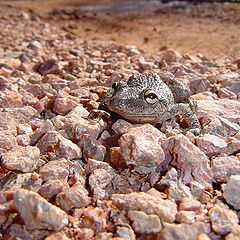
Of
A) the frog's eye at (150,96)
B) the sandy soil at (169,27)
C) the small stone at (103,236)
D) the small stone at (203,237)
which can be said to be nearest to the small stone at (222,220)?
the small stone at (203,237)

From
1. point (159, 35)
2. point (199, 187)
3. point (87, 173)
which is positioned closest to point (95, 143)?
point (87, 173)

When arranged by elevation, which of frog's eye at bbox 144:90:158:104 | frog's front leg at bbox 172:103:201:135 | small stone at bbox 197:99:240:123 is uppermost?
frog's eye at bbox 144:90:158:104

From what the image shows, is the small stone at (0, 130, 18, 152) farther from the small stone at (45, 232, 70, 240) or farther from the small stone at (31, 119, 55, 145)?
the small stone at (45, 232, 70, 240)

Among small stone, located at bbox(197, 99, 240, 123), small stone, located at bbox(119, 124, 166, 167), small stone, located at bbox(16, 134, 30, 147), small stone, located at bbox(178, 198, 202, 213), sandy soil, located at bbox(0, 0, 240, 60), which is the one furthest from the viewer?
sandy soil, located at bbox(0, 0, 240, 60)

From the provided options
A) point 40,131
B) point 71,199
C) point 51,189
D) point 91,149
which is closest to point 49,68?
point 40,131

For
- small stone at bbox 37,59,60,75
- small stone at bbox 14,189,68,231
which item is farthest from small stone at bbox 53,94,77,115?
small stone at bbox 14,189,68,231

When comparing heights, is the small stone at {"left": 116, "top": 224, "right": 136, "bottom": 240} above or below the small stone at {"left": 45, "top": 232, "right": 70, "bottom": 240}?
below

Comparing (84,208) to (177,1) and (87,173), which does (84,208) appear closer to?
(87,173)
